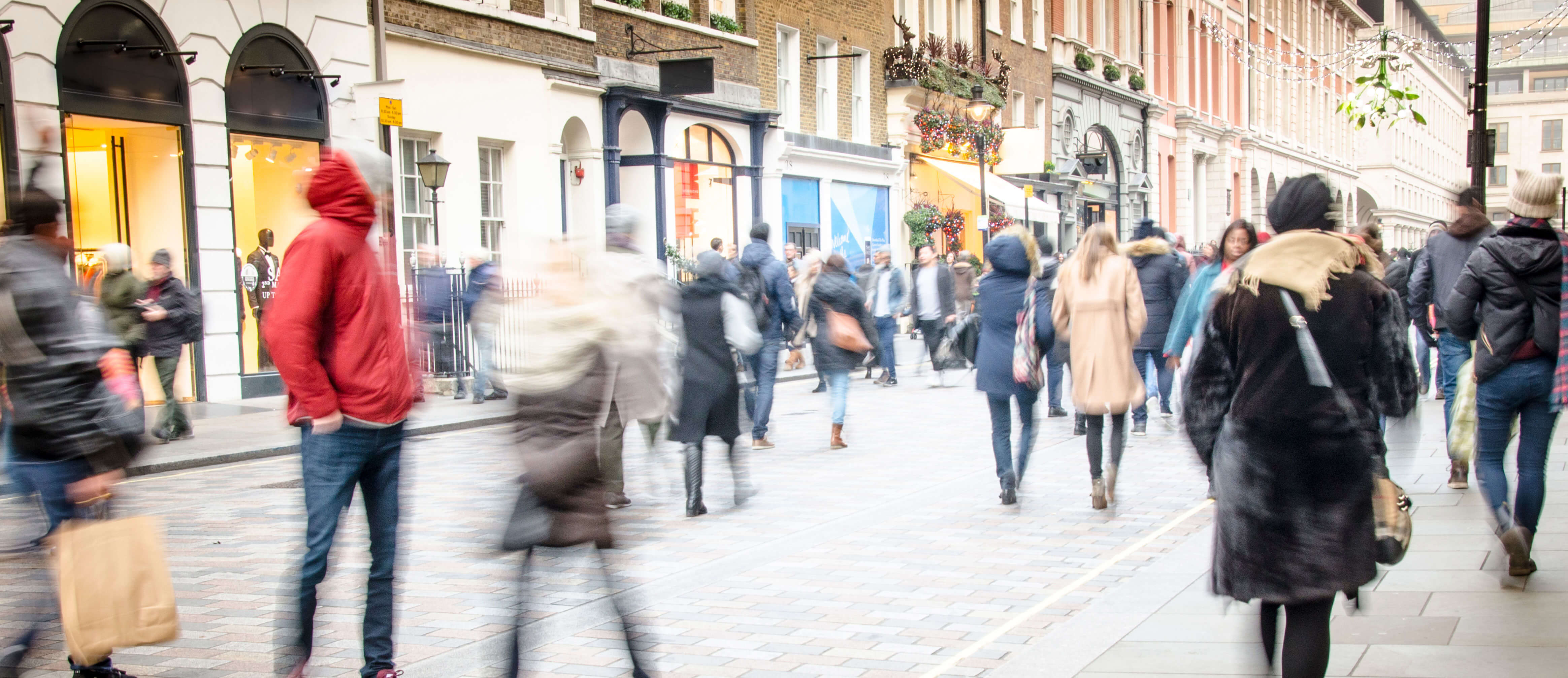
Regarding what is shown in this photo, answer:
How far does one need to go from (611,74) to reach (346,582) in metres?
16.6

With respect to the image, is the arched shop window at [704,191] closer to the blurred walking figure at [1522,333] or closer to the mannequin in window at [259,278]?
the mannequin in window at [259,278]

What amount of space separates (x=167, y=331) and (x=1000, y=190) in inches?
917

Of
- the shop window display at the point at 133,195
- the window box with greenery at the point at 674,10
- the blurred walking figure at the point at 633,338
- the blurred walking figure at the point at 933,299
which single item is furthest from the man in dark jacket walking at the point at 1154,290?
the window box with greenery at the point at 674,10

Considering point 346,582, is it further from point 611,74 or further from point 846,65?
point 846,65

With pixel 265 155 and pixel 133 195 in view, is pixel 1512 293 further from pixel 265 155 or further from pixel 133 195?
pixel 265 155

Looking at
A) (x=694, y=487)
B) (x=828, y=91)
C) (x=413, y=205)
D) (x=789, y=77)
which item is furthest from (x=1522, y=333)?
(x=828, y=91)

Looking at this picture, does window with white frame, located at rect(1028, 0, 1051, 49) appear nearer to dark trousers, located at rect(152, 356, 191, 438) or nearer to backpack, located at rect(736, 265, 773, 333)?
backpack, located at rect(736, 265, 773, 333)

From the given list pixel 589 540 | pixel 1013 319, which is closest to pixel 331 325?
pixel 589 540

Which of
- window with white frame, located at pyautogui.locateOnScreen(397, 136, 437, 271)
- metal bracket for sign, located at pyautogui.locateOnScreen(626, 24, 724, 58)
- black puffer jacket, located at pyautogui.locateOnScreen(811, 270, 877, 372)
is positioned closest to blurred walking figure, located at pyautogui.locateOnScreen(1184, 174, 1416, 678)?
black puffer jacket, located at pyautogui.locateOnScreen(811, 270, 877, 372)

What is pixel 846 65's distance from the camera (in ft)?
95.4

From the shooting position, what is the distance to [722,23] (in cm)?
2506

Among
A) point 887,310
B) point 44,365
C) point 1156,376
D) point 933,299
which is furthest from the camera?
point 887,310

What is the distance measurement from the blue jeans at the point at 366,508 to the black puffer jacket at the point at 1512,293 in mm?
4277

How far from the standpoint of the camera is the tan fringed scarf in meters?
3.70
